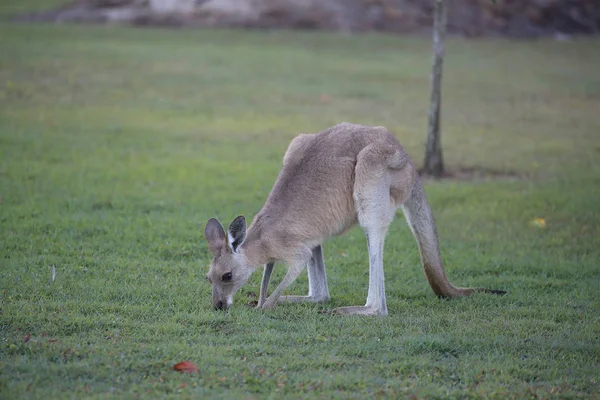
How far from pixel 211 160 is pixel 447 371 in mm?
6963

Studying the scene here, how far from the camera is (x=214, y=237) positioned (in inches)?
245

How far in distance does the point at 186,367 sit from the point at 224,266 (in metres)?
1.33

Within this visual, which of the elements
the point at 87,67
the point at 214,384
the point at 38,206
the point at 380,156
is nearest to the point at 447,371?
the point at 214,384

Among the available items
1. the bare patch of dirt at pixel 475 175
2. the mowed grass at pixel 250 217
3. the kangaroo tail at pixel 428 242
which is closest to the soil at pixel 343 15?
the mowed grass at pixel 250 217

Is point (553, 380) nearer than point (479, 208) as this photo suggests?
Yes

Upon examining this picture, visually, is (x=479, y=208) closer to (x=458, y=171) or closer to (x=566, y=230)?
(x=566, y=230)

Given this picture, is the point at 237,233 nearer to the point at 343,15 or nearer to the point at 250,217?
the point at 250,217

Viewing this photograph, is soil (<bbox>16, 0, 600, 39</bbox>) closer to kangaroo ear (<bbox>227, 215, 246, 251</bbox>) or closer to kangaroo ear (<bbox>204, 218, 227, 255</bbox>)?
kangaroo ear (<bbox>204, 218, 227, 255</bbox>)

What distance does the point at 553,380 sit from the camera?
16.8 ft

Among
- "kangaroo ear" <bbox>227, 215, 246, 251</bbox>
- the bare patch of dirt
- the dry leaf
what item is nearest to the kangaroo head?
"kangaroo ear" <bbox>227, 215, 246, 251</bbox>

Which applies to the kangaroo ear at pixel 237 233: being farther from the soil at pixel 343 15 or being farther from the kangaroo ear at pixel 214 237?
the soil at pixel 343 15

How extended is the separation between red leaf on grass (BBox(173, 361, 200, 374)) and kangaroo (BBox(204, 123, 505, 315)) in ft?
4.14

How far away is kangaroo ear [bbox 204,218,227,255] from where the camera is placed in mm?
6211

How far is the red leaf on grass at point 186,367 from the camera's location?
4.91 meters
